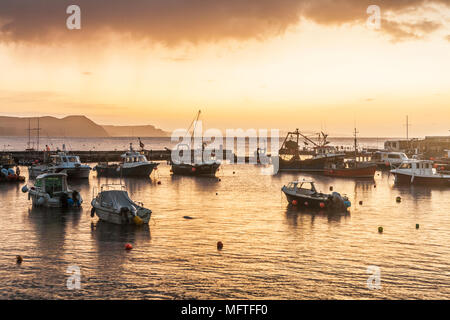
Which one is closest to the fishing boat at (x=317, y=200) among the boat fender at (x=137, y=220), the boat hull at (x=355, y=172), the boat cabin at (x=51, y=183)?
the boat fender at (x=137, y=220)

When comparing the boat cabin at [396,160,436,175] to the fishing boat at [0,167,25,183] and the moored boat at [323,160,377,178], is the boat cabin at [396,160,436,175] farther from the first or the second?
the fishing boat at [0,167,25,183]

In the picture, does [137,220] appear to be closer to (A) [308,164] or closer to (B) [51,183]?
(B) [51,183]

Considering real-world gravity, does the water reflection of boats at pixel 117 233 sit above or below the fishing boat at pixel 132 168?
below

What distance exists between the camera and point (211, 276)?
21.5 meters

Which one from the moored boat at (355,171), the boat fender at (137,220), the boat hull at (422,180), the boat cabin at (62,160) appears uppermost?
the boat cabin at (62,160)

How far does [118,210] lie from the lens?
33.5m

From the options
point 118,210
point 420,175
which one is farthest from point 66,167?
point 420,175

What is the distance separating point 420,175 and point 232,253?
4857 cm

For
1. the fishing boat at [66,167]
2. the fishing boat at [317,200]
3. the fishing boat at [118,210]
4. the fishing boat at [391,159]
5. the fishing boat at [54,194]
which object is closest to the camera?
the fishing boat at [118,210]

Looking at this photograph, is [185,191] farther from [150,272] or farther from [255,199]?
[150,272]

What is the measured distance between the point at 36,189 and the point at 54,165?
94.4ft

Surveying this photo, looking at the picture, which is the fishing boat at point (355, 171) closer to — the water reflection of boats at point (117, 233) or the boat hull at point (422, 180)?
the boat hull at point (422, 180)

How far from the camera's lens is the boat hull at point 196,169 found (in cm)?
8575

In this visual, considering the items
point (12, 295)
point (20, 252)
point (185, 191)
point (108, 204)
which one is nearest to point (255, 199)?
point (185, 191)
